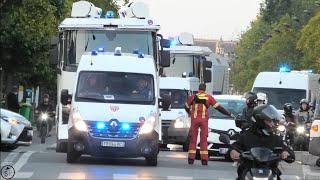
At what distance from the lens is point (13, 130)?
22.3m

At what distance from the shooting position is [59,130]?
899 inches

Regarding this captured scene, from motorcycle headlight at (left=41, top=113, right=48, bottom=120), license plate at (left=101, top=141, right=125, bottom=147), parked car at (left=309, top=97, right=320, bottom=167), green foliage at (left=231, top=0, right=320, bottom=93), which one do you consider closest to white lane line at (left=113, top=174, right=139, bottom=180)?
license plate at (left=101, top=141, right=125, bottom=147)

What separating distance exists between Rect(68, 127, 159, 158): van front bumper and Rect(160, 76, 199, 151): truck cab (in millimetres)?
8548

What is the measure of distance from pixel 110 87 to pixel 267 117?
10903mm

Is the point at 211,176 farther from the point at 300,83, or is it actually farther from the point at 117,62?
the point at 300,83

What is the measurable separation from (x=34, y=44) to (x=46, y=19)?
25.8 ft

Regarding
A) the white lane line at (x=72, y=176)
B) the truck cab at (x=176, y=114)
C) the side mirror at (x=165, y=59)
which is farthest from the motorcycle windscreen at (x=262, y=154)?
the truck cab at (x=176, y=114)

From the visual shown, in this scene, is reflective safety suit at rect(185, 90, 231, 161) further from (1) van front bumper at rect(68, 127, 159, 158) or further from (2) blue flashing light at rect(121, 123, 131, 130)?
(2) blue flashing light at rect(121, 123, 131, 130)

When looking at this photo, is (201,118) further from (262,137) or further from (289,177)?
(262,137)

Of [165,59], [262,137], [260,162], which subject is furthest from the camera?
[165,59]

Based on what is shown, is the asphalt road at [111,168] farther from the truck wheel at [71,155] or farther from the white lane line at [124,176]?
the truck wheel at [71,155]

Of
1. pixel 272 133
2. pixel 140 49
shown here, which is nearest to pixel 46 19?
pixel 140 49

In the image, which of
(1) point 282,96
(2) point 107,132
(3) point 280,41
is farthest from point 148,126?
(3) point 280,41

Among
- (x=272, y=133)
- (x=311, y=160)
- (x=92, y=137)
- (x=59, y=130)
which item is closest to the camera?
(x=272, y=133)
